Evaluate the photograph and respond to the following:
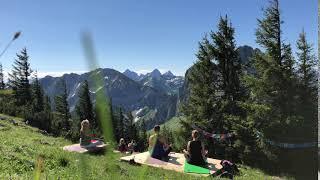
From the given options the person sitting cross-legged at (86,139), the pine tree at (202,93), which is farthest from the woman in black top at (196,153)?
the pine tree at (202,93)

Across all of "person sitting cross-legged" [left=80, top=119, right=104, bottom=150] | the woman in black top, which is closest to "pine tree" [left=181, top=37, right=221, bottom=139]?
"person sitting cross-legged" [left=80, top=119, right=104, bottom=150]

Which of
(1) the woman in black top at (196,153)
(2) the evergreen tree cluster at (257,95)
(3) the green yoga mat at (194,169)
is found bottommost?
(3) the green yoga mat at (194,169)

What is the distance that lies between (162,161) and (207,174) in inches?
90.8

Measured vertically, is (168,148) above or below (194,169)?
above

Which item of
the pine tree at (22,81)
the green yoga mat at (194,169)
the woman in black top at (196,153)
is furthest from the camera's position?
the pine tree at (22,81)

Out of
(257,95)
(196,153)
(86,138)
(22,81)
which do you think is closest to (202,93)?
(257,95)

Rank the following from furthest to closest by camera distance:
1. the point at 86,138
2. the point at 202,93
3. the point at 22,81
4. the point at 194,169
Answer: the point at 22,81 → the point at 202,93 → the point at 86,138 → the point at 194,169

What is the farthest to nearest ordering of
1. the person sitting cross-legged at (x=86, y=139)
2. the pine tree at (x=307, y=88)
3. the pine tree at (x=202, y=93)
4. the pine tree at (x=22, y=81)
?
the pine tree at (x=22, y=81) < the pine tree at (x=202, y=93) < the pine tree at (x=307, y=88) < the person sitting cross-legged at (x=86, y=139)

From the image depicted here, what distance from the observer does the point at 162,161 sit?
48.6ft

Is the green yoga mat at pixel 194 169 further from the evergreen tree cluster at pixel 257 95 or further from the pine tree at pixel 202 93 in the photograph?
the pine tree at pixel 202 93

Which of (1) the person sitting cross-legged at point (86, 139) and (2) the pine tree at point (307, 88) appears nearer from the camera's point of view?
(1) the person sitting cross-legged at point (86, 139)

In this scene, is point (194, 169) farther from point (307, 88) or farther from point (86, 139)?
point (307, 88)

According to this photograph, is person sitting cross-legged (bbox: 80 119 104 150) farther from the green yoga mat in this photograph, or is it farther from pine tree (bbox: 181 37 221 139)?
pine tree (bbox: 181 37 221 139)

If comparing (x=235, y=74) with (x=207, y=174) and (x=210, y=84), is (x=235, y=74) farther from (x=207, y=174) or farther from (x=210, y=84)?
(x=207, y=174)
